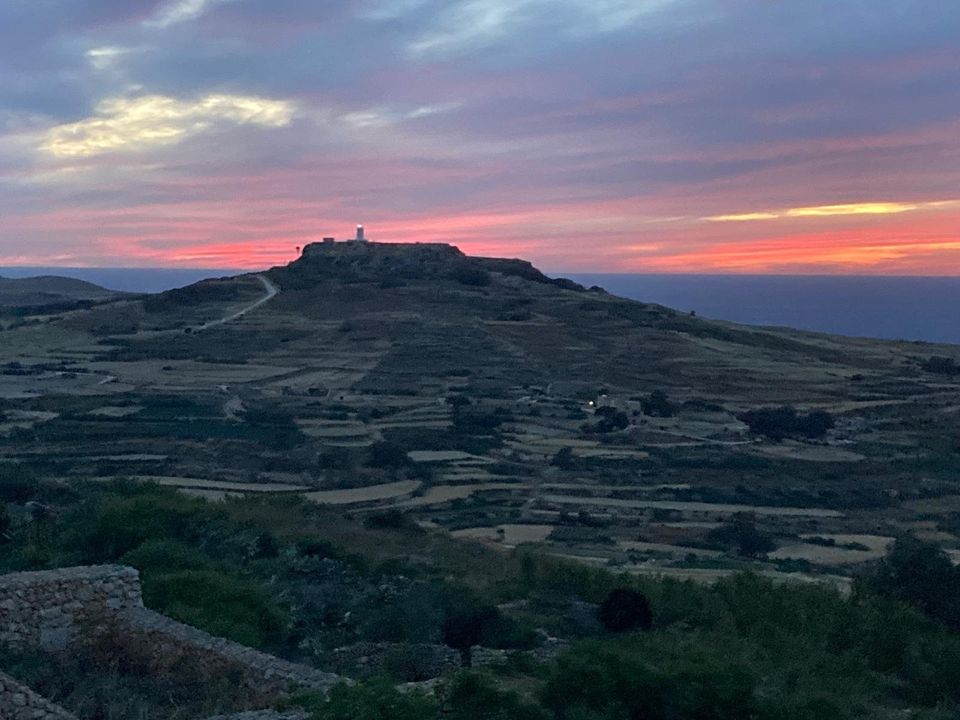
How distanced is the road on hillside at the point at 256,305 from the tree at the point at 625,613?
54.8m

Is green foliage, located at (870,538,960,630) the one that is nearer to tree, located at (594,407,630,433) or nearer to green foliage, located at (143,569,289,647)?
green foliage, located at (143,569,289,647)

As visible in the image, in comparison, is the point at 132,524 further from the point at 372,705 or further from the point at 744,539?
the point at 744,539

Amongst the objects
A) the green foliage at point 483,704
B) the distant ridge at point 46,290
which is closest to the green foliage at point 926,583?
the green foliage at point 483,704

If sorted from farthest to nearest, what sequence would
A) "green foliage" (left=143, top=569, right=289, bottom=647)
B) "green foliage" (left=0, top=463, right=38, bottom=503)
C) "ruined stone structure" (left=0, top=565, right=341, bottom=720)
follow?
"green foliage" (left=0, top=463, right=38, bottom=503)
"green foliage" (left=143, top=569, right=289, bottom=647)
"ruined stone structure" (left=0, top=565, right=341, bottom=720)

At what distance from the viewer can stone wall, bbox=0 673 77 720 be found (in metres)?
6.98

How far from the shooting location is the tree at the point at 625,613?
1120cm

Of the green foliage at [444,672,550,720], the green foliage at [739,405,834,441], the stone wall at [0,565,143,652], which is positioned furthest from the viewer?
the green foliage at [739,405,834,441]

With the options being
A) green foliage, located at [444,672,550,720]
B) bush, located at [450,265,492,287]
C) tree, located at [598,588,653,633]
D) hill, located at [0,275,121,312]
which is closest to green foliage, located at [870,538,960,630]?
tree, located at [598,588,653,633]

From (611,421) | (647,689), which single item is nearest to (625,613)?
(647,689)

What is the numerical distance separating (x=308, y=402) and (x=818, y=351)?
35332 mm

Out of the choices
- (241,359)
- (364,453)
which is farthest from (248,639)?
(241,359)

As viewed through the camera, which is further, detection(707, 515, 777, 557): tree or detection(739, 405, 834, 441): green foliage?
detection(739, 405, 834, 441): green foliage

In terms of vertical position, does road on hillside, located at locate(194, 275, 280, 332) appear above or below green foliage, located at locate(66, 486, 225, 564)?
above

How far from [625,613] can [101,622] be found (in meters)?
5.47
